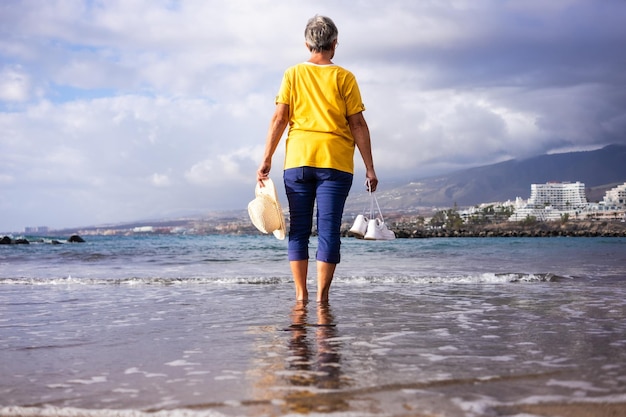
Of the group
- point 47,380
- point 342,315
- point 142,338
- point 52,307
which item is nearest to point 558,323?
point 342,315

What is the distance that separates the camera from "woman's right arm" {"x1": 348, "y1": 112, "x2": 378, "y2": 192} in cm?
540

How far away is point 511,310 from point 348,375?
2854 mm

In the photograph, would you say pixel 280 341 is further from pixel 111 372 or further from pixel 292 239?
pixel 292 239

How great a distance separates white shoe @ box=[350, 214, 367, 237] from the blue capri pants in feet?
0.79

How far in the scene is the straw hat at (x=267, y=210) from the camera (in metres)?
5.53

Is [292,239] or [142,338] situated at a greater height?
[292,239]

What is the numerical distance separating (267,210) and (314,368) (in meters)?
2.68

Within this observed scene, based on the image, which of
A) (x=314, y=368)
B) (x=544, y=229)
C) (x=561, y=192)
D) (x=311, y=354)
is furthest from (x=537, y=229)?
(x=314, y=368)

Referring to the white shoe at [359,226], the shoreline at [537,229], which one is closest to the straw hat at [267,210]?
the white shoe at [359,226]

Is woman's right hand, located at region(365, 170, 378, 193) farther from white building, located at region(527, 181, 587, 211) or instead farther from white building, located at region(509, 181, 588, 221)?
white building, located at region(527, 181, 587, 211)

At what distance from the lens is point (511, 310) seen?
5277mm

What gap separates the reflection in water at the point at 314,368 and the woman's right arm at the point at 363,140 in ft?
4.86

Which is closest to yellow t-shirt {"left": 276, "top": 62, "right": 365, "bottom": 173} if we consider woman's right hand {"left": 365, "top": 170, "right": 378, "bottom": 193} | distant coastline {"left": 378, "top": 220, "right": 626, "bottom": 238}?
woman's right hand {"left": 365, "top": 170, "right": 378, "bottom": 193}

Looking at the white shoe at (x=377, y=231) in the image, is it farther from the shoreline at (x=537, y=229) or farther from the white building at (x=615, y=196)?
the white building at (x=615, y=196)
